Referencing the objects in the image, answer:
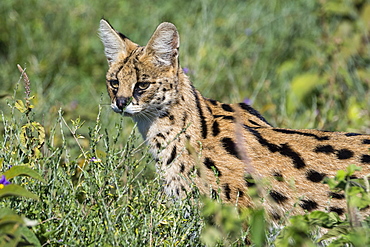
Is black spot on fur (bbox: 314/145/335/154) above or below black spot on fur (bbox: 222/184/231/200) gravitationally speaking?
above

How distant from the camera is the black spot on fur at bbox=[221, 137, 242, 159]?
3.63 m

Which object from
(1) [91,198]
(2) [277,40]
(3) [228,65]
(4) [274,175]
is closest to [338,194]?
(4) [274,175]

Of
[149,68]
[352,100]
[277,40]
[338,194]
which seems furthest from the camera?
[277,40]

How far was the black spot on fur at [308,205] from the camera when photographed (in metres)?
3.41

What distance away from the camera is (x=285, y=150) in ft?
11.6

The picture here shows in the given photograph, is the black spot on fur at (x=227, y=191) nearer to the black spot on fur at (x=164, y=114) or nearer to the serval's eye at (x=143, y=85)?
the black spot on fur at (x=164, y=114)

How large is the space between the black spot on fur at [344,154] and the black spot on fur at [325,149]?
0.13 ft

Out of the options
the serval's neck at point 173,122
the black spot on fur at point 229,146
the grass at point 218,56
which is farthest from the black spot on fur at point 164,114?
the grass at point 218,56

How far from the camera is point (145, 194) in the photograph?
2.98 meters

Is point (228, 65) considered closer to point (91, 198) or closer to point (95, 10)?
point (95, 10)

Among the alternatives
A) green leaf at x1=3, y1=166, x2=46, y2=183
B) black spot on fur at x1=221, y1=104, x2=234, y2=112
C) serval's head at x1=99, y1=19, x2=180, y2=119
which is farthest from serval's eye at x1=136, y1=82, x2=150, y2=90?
green leaf at x1=3, y1=166, x2=46, y2=183

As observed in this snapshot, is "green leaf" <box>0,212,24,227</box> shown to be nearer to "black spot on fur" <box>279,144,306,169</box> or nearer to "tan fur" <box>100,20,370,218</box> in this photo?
"tan fur" <box>100,20,370,218</box>

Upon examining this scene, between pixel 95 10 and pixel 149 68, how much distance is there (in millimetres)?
3524

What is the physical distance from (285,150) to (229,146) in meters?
0.33
